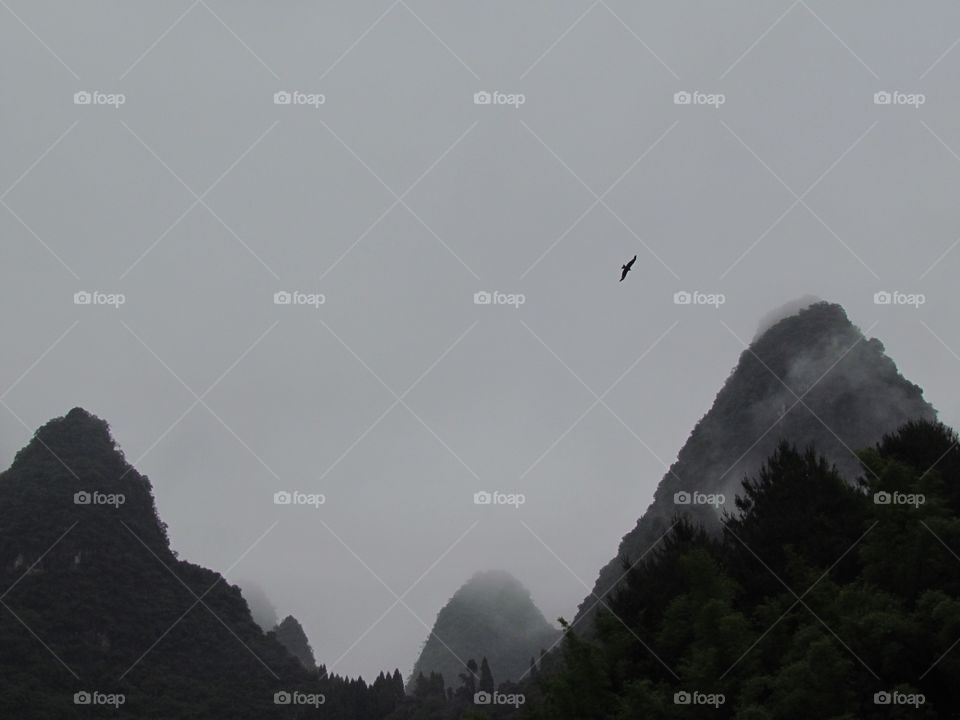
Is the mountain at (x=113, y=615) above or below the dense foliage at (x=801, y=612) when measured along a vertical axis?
above

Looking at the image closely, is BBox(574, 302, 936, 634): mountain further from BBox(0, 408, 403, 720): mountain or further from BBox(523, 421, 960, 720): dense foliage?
BBox(523, 421, 960, 720): dense foliage

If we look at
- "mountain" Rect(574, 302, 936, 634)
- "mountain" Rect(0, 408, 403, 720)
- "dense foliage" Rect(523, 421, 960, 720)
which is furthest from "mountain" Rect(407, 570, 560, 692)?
"dense foliage" Rect(523, 421, 960, 720)

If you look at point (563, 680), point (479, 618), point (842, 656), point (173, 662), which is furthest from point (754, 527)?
point (479, 618)

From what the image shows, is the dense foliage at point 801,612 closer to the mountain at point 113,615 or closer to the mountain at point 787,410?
the mountain at point 787,410

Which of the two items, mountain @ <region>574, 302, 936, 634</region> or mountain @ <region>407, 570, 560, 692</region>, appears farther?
mountain @ <region>407, 570, 560, 692</region>

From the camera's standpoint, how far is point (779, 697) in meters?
21.4

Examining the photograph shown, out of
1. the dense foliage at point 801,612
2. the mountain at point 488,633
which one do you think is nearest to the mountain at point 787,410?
the dense foliage at point 801,612

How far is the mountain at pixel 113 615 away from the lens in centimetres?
7962

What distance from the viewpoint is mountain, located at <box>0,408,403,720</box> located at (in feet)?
261

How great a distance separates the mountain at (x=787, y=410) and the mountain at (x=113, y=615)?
29.2 meters

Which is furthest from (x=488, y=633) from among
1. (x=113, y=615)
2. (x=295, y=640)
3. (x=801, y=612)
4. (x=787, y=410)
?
(x=801, y=612)

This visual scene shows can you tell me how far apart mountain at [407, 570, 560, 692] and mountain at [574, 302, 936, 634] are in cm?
4787

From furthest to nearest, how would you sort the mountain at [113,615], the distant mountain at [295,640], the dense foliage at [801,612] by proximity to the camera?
1. the distant mountain at [295,640]
2. the mountain at [113,615]
3. the dense foliage at [801,612]

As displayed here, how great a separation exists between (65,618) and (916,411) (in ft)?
237
